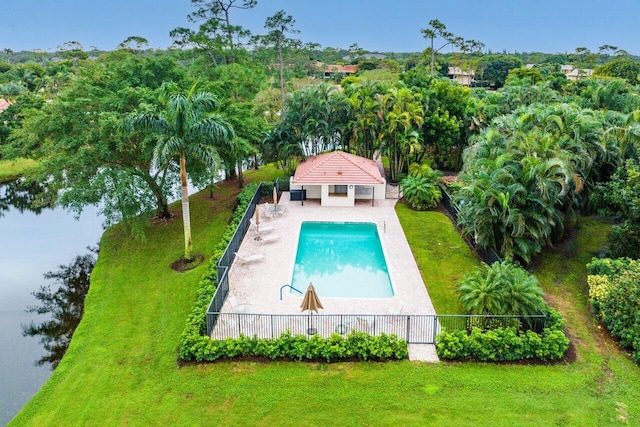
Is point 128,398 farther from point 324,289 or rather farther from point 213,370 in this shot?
point 324,289

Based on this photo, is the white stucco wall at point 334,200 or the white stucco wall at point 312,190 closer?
the white stucco wall at point 334,200

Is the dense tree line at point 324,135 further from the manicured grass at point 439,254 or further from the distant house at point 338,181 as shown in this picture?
the distant house at point 338,181

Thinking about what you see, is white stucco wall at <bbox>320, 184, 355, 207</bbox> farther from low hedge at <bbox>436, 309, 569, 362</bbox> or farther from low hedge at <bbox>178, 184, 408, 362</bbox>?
low hedge at <bbox>436, 309, 569, 362</bbox>

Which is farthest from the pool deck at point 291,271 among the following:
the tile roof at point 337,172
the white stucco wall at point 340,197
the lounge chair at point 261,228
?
the tile roof at point 337,172

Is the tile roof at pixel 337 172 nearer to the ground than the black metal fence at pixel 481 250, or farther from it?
farther from it

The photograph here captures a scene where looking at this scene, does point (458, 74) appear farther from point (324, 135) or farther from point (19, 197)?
point (19, 197)

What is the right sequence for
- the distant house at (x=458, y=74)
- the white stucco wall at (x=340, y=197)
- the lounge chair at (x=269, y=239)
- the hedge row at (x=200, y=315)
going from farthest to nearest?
the distant house at (x=458, y=74), the white stucco wall at (x=340, y=197), the lounge chair at (x=269, y=239), the hedge row at (x=200, y=315)

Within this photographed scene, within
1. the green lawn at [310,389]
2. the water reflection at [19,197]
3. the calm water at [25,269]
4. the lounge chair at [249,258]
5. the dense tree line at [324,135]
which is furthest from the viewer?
the water reflection at [19,197]
